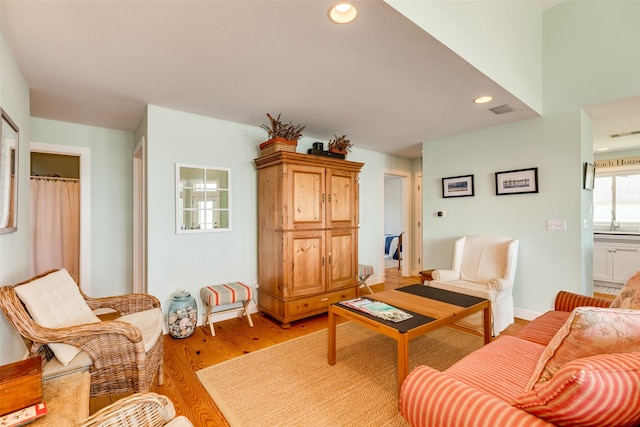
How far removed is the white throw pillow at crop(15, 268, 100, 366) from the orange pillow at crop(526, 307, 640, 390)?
2.30 metres

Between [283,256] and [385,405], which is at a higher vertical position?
[283,256]

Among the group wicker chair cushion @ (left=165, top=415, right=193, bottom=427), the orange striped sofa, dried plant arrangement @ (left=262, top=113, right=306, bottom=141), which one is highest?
dried plant arrangement @ (left=262, top=113, right=306, bottom=141)

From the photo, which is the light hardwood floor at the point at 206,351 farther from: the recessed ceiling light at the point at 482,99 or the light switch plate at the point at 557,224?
the recessed ceiling light at the point at 482,99

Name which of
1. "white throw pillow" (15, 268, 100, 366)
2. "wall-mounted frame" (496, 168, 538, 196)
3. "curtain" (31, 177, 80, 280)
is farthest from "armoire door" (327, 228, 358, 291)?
"curtain" (31, 177, 80, 280)

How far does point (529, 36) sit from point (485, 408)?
11.7 feet

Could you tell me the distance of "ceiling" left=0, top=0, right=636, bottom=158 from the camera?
159 cm

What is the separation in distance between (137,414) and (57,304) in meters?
1.22

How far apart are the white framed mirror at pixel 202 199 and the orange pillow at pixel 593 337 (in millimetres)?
3073

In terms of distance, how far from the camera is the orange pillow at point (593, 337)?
978mm

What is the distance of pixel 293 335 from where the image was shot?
2.91 metres

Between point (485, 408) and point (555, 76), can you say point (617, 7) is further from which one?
point (485, 408)

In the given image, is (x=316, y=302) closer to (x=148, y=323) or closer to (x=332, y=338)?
(x=332, y=338)

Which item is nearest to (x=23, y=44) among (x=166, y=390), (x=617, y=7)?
(x=166, y=390)

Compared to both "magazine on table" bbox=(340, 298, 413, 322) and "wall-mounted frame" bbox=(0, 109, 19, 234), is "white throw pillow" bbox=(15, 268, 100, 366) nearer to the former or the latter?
"wall-mounted frame" bbox=(0, 109, 19, 234)
